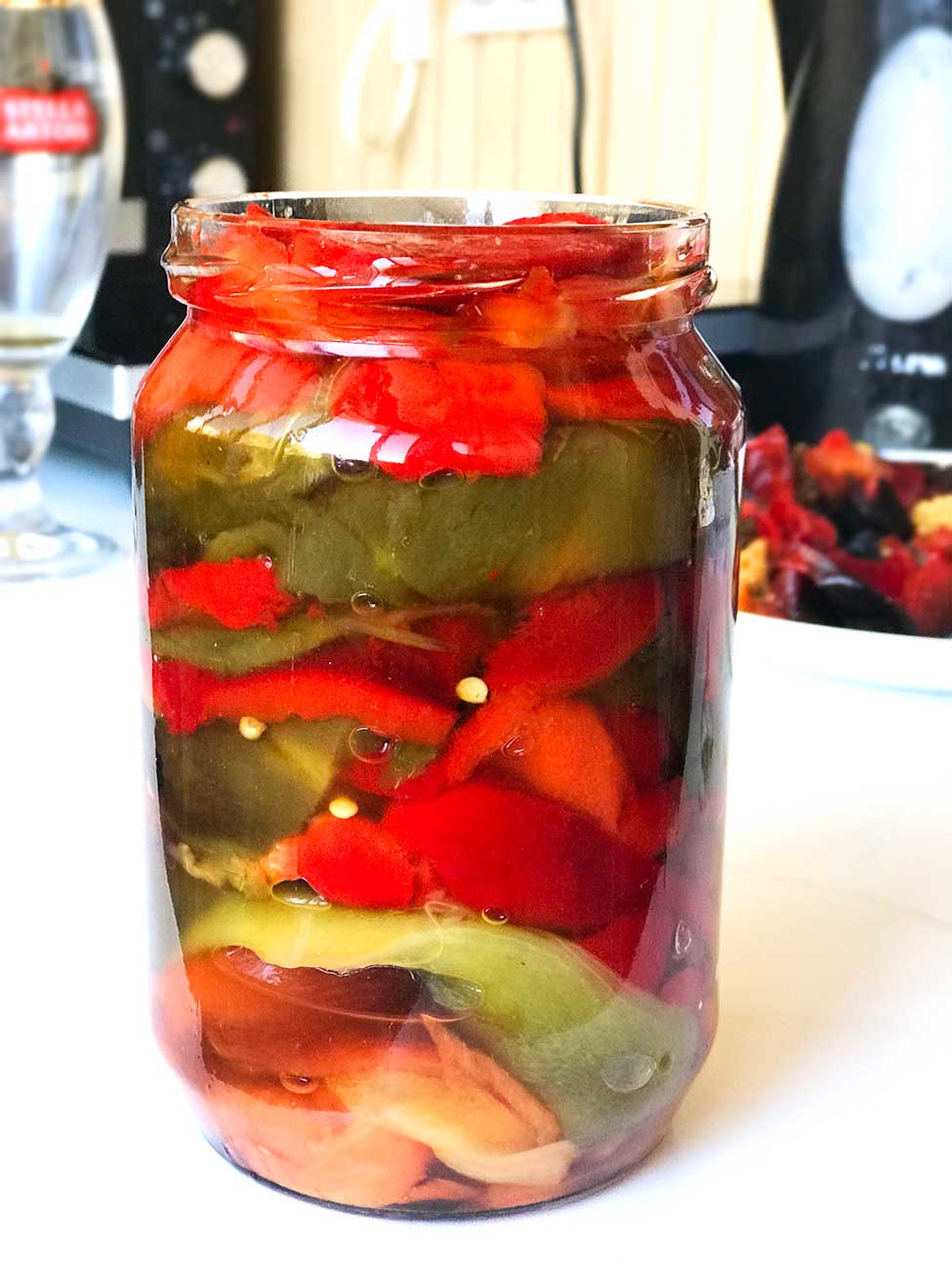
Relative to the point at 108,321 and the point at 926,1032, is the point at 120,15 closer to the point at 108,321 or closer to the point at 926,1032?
the point at 108,321

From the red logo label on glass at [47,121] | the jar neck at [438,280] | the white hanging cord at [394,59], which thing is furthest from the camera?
the white hanging cord at [394,59]

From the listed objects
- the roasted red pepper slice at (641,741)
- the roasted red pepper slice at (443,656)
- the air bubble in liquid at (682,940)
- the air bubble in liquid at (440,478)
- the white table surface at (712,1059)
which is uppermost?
the air bubble in liquid at (440,478)

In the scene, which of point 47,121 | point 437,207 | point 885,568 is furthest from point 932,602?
point 47,121

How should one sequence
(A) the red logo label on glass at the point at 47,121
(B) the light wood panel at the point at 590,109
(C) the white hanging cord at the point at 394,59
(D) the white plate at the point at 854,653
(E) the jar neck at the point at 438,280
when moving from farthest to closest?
(C) the white hanging cord at the point at 394,59, (B) the light wood panel at the point at 590,109, (A) the red logo label on glass at the point at 47,121, (D) the white plate at the point at 854,653, (E) the jar neck at the point at 438,280

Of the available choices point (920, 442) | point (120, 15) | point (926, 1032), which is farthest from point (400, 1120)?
point (120, 15)

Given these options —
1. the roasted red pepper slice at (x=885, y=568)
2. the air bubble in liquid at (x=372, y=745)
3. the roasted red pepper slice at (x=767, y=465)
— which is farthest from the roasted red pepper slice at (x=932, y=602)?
the air bubble in liquid at (x=372, y=745)

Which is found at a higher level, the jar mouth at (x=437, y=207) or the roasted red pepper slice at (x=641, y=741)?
the jar mouth at (x=437, y=207)

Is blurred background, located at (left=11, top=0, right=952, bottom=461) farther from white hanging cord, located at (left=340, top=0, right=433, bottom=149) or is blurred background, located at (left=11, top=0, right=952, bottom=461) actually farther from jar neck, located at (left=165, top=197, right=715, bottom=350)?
jar neck, located at (left=165, top=197, right=715, bottom=350)

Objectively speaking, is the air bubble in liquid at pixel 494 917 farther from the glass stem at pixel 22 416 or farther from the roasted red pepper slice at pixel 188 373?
the glass stem at pixel 22 416
